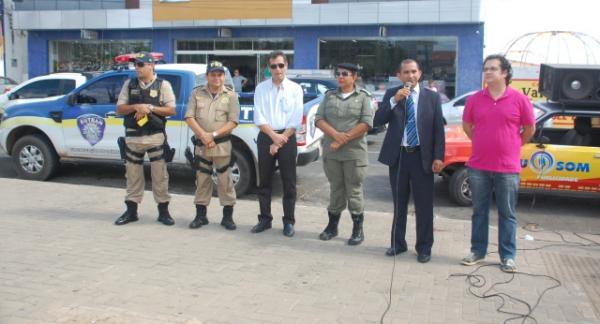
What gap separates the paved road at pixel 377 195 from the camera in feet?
25.8

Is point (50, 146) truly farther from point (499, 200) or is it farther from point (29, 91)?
point (499, 200)

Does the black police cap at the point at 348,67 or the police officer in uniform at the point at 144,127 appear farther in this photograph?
the police officer in uniform at the point at 144,127

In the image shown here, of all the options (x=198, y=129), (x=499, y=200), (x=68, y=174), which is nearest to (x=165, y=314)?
(x=198, y=129)

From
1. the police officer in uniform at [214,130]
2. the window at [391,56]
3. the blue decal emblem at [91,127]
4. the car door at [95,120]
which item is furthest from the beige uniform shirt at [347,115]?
the window at [391,56]

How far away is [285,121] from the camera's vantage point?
624 cm

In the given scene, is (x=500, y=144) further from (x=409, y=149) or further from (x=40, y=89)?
(x=40, y=89)

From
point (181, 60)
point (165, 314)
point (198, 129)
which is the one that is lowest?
point (165, 314)

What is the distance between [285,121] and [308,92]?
26.6 ft

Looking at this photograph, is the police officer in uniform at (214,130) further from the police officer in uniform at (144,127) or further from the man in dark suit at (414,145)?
the man in dark suit at (414,145)

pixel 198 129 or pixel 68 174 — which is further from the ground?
pixel 198 129

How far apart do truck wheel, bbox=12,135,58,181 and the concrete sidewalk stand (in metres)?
2.46

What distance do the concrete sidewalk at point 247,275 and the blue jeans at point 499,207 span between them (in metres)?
0.22

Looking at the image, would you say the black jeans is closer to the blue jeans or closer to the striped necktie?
the striped necktie

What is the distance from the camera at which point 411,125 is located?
18.1 feet
